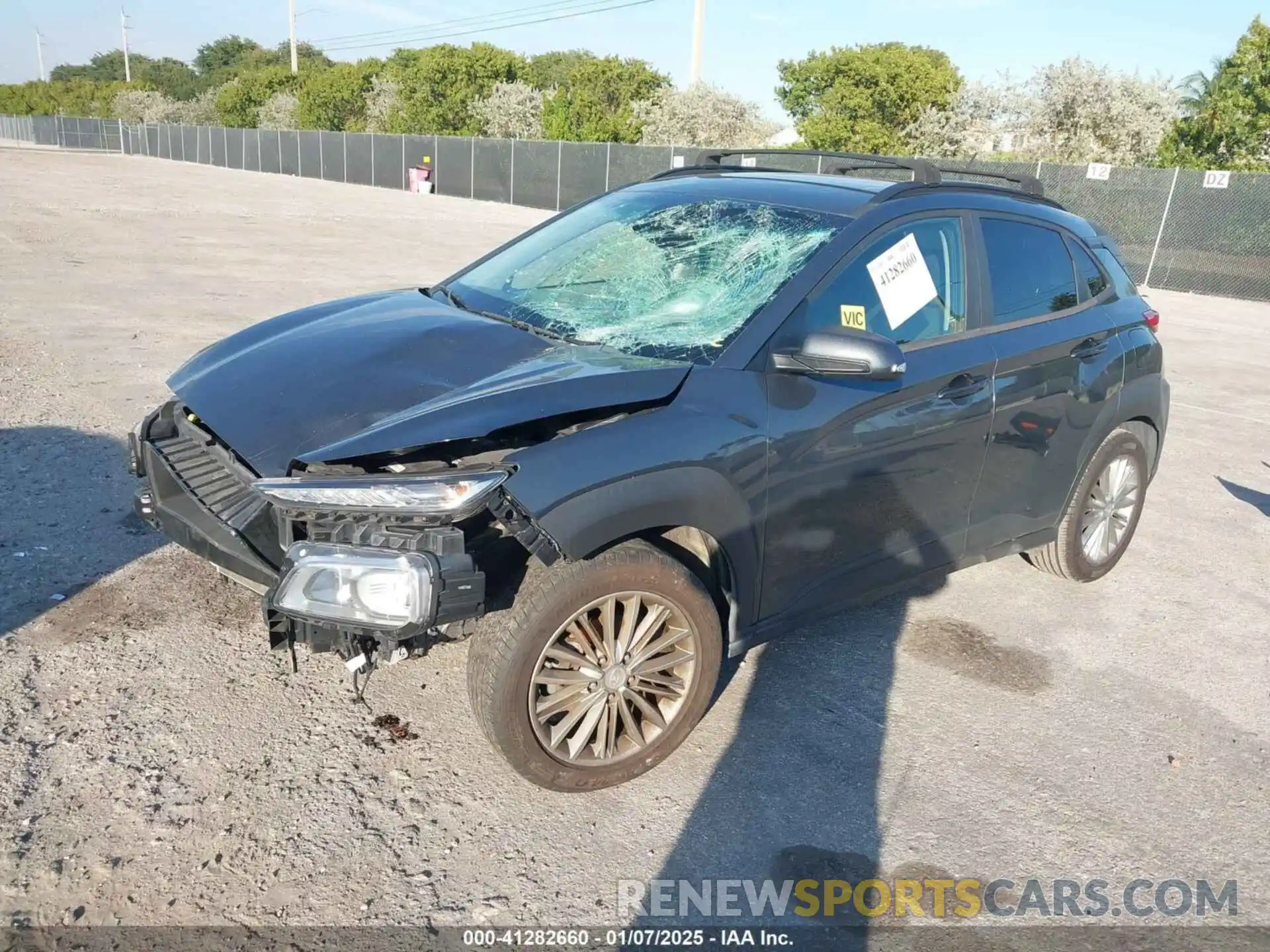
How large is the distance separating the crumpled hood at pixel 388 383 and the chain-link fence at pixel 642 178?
1966 mm

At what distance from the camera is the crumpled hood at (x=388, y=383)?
110 inches

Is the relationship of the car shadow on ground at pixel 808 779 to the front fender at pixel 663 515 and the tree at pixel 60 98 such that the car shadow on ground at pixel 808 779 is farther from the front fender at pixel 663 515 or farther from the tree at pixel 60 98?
the tree at pixel 60 98

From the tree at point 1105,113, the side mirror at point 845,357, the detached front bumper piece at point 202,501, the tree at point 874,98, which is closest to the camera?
the detached front bumper piece at point 202,501

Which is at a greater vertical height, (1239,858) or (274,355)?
(274,355)

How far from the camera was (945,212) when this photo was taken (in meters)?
3.88

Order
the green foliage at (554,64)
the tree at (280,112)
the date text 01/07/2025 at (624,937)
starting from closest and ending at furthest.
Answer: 1. the date text 01/07/2025 at (624,937)
2. the tree at (280,112)
3. the green foliage at (554,64)

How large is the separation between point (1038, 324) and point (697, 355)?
1.76 metres

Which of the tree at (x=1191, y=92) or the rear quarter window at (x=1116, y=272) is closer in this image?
the rear quarter window at (x=1116, y=272)

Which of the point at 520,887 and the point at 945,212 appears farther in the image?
the point at 945,212

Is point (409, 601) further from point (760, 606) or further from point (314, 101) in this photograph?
point (314, 101)

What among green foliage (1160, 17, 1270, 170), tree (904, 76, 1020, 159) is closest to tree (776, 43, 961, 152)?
tree (904, 76, 1020, 159)

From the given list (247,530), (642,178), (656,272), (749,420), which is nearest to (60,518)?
(247,530)

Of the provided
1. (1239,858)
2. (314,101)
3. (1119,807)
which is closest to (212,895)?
(1119,807)

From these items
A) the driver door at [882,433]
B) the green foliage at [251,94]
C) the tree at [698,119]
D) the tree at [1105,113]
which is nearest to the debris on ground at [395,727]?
the driver door at [882,433]
